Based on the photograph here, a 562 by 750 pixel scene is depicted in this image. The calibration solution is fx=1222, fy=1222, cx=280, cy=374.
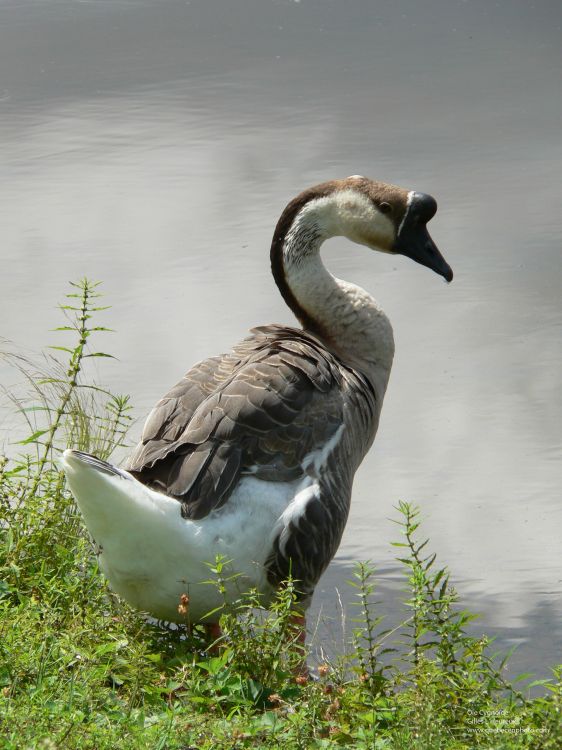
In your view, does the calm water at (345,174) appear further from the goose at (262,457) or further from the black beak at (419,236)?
the black beak at (419,236)

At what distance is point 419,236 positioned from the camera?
529cm

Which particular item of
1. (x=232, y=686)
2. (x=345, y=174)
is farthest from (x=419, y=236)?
(x=345, y=174)

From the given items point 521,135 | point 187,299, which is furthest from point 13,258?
point 521,135

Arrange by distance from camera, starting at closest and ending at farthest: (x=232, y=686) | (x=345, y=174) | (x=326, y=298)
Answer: (x=232, y=686), (x=326, y=298), (x=345, y=174)

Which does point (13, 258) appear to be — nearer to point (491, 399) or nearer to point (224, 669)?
point (491, 399)

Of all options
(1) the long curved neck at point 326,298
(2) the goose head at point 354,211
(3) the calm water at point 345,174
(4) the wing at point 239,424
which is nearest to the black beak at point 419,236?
(2) the goose head at point 354,211

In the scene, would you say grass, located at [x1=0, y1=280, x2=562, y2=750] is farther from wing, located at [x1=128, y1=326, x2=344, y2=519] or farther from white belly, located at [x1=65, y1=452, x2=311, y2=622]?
wing, located at [x1=128, y1=326, x2=344, y2=519]

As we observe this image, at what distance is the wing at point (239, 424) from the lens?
410cm

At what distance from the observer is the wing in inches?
161

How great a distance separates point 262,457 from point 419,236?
1.52 meters

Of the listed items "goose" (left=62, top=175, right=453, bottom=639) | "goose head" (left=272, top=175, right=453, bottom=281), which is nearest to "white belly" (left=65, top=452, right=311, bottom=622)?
"goose" (left=62, top=175, right=453, bottom=639)

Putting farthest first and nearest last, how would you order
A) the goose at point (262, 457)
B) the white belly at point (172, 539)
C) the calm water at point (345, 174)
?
the calm water at point (345, 174)
the goose at point (262, 457)
the white belly at point (172, 539)

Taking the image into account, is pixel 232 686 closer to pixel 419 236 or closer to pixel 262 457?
pixel 262 457

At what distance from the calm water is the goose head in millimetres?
1405
